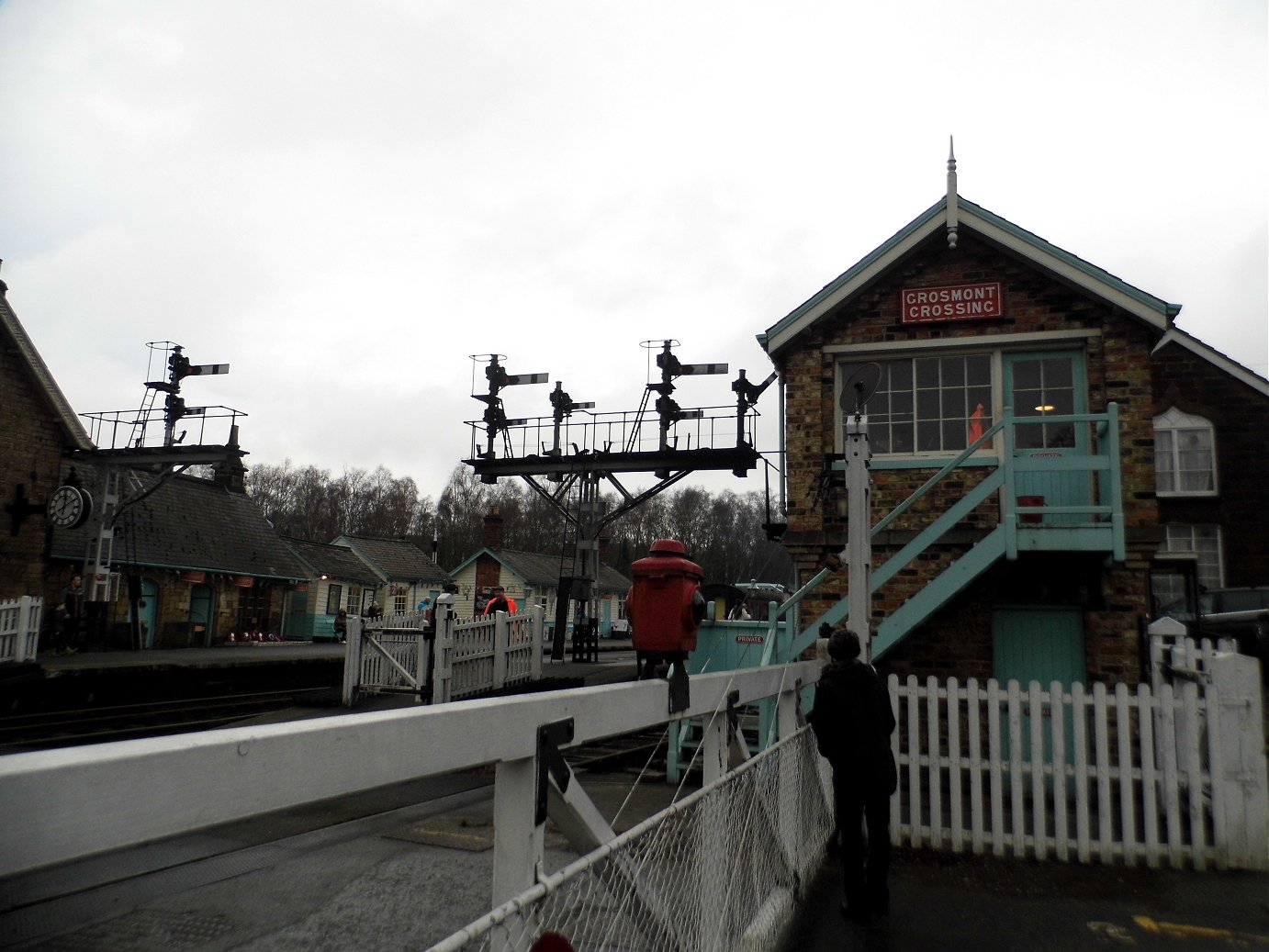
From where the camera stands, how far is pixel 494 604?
15.3 metres

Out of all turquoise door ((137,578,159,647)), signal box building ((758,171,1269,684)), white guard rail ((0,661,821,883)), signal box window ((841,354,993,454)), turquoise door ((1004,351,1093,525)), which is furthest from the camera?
turquoise door ((137,578,159,647))

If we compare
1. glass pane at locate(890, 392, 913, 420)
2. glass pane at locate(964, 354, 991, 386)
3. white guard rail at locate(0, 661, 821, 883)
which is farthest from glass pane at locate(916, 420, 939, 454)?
white guard rail at locate(0, 661, 821, 883)

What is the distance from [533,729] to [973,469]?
8.06 m

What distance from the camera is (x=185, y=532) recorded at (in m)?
30.1

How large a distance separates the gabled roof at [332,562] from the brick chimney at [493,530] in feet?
19.7

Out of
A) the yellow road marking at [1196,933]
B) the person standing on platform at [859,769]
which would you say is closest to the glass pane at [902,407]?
the person standing on platform at [859,769]

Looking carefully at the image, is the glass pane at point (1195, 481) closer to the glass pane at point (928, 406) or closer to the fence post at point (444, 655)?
the glass pane at point (928, 406)

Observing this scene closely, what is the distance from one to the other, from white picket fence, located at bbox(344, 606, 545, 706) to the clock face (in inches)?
489

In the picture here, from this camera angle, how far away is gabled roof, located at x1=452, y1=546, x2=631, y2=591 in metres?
48.6

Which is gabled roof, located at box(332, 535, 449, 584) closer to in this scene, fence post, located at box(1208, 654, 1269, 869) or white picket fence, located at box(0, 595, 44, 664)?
white picket fence, located at box(0, 595, 44, 664)

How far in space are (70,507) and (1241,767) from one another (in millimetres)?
24152

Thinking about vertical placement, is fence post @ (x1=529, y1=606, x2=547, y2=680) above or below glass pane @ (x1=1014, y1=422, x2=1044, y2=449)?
below

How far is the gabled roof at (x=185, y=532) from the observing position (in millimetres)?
26109

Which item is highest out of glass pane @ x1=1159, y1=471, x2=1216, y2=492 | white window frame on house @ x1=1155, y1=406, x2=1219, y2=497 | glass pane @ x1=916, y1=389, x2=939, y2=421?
white window frame on house @ x1=1155, y1=406, x2=1219, y2=497
